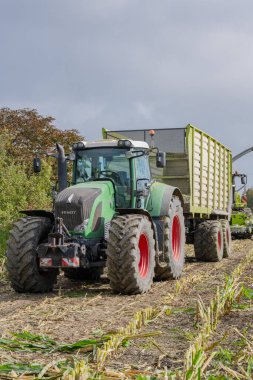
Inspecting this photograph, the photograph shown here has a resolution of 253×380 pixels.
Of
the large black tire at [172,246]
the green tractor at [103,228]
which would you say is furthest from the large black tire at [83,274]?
the large black tire at [172,246]

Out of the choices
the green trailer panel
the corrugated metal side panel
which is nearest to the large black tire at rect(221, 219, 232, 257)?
the corrugated metal side panel

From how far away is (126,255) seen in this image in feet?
26.0

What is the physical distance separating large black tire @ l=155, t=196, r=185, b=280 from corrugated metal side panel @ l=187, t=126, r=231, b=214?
175cm

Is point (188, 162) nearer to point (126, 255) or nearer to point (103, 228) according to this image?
point (103, 228)

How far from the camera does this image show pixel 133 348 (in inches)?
186

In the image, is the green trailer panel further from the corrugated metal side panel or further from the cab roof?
the cab roof

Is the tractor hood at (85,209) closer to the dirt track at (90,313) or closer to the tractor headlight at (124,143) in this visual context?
the tractor headlight at (124,143)

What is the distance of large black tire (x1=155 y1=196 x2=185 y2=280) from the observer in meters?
9.45

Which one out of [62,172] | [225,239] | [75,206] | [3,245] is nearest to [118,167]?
[62,172]

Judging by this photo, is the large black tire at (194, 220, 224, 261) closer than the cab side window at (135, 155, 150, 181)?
No

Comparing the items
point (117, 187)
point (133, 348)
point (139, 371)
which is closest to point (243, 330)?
point (133, 348)

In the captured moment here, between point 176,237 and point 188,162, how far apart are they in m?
2.31

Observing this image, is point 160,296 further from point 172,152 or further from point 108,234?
point 172,152

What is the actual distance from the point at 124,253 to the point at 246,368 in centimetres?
408
